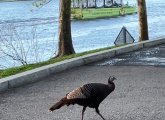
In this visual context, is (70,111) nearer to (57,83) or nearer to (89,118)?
(89,118)

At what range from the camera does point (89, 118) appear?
7.00 metres

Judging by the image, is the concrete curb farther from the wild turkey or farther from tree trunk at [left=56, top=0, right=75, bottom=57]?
the wild turkey

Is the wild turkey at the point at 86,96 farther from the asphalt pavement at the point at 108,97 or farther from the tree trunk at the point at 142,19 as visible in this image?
the tree trunk at the point at 142,19

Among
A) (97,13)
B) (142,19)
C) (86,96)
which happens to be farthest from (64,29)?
(97,13)

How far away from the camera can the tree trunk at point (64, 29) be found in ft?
45.9

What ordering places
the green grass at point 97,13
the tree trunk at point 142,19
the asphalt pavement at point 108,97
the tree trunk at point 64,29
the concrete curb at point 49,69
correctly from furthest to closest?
the green grass at point 97,13, the tree trunk at point 142,19, the tree trunk at point 64,29, the concrete curb at point 49,69, the asphalt pavement at point 108,97

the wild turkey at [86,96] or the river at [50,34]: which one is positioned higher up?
the wild turkey at [86,96]

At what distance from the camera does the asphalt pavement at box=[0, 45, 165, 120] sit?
7211mm

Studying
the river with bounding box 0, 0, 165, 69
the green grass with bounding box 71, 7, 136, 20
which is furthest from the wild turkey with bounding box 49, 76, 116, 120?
the green grass with bounding box 71, 7, 136, 20

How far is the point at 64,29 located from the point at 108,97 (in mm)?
6093

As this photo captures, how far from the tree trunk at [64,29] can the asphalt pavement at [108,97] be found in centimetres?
204

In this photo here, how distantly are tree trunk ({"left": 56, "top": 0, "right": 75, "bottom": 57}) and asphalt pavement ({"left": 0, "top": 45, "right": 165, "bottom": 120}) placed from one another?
6.68 feet

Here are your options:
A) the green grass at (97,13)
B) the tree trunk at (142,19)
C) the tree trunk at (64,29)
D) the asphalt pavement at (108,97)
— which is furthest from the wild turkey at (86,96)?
the green grass at (97,13)

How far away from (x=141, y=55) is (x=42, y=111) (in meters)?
6.63
